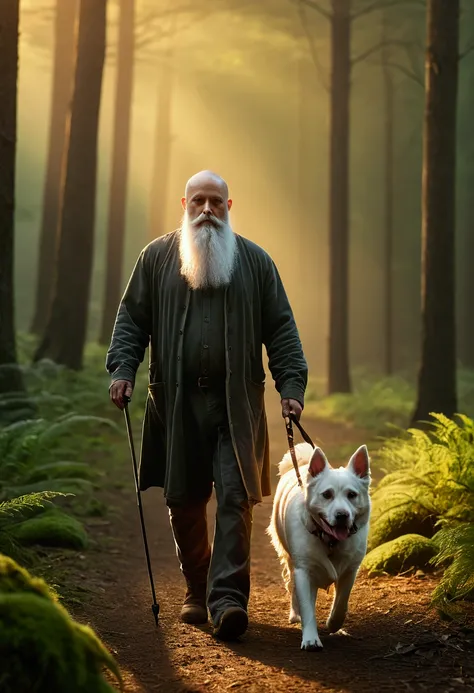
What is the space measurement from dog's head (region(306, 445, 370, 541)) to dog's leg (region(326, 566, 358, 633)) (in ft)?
1.21

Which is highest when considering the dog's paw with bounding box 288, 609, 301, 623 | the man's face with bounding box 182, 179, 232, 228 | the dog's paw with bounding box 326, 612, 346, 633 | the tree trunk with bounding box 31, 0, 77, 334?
the tree trunk with bounding box 31, 0, 77, 334

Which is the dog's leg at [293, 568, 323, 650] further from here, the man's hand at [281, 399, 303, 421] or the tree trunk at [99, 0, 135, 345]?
the tree trunk at [99, 0, 135, 345]

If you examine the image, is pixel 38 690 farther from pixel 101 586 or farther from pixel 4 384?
pixel 4 384

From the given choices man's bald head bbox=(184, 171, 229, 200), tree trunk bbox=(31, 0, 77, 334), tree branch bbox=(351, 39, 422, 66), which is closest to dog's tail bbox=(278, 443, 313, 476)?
man's bald head bbox=(184, 171, 229, 200)

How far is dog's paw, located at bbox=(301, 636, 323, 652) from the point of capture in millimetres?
5109

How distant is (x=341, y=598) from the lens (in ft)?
18.0

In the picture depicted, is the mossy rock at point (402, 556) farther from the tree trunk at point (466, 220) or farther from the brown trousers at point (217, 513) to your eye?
the tree trunk at point (466, 220)

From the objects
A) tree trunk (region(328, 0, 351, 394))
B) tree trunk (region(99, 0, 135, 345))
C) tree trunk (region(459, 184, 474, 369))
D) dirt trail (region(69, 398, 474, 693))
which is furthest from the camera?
tree trunk (region(459, 184, 474, 369))

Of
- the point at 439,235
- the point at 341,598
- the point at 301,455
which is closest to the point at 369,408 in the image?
the point at 439,235

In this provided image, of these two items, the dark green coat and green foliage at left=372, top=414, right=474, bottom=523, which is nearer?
the dark green coat

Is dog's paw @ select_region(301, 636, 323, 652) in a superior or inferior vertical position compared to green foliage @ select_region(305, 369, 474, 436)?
inferior

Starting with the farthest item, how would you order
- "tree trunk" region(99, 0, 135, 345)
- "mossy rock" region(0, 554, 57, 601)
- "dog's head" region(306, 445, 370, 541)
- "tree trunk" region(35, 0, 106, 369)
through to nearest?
"tree trunk" region(99, 0, 135, 345)
"tree trunk" region(35, 0, 106, 369)
"dog's head" region(306, 445, 370, 541)
"mossy rock" region(0, 554, 57, 601)

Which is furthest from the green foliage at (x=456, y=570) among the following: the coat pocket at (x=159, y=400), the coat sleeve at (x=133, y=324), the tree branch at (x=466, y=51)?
the tree branch at (x=466, y=51)

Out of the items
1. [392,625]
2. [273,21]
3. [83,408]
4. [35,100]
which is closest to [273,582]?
[392,625]
